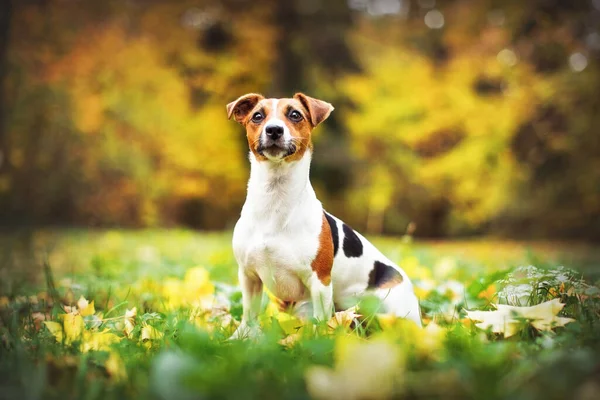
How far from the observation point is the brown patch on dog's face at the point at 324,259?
8.43ft

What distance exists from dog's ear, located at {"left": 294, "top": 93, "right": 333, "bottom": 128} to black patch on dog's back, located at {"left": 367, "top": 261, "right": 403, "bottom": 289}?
0.86m

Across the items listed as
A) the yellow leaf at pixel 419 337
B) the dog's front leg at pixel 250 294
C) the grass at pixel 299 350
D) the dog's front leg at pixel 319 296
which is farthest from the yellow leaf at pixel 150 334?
the yellow leaf at pixel 419 337

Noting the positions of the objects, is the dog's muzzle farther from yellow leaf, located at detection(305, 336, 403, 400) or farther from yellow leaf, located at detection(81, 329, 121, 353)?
yellow leaf, located at detection(305, 336, 403, 400)

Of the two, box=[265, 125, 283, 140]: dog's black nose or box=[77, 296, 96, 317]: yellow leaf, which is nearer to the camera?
box=[77, 296, 96, 317]: yellow leaf

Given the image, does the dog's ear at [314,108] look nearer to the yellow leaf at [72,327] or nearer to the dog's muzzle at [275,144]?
the dog's muzzle at [275,144]

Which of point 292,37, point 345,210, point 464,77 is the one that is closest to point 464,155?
point 464,77

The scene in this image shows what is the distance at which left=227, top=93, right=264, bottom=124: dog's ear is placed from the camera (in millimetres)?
2875

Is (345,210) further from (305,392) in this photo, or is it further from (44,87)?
(305,392)

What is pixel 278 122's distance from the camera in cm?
260

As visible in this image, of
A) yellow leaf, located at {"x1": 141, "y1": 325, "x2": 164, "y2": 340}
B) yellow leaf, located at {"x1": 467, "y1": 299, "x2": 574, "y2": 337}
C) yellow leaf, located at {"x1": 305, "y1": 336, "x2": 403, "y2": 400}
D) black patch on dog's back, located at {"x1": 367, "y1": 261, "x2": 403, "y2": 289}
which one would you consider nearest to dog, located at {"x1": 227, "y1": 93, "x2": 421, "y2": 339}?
black patch on dog's back, located at {"x1": 367, "y1": 261, "x2": 403, "y2": 289}

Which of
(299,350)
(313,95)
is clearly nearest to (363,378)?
(299,350)

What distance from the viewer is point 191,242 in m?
7.81

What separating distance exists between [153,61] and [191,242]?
6873mm

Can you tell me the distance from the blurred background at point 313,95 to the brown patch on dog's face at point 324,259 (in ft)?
32.7
